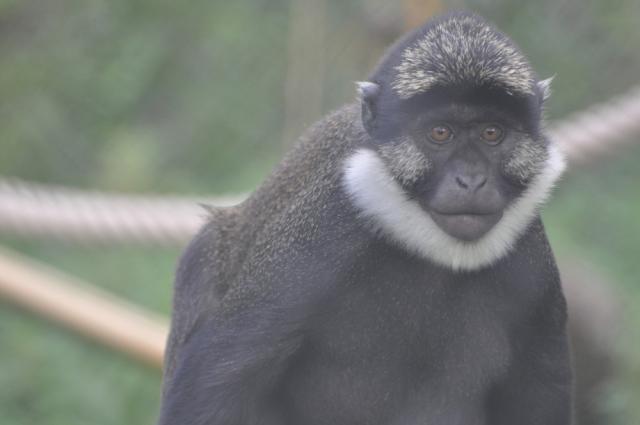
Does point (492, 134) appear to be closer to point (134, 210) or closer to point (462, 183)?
point (462, 183)

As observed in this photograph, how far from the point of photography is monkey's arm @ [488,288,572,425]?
4418 mm

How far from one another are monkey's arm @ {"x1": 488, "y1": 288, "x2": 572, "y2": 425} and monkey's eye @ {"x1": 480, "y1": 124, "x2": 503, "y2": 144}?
2.47 feet

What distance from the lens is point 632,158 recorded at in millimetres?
10156

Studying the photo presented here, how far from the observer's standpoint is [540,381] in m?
4.48

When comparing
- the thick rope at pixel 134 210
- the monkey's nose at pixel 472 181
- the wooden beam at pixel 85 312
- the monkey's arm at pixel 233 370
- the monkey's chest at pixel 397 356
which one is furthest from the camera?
the thick rope at pixel 134 210

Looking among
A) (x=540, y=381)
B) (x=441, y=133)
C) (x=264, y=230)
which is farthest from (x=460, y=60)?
(x=540, y=381)

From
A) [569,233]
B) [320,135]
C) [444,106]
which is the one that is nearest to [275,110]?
[569,233]

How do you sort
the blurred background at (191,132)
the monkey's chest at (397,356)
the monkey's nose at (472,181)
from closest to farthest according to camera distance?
the monkey's nose at (472,181) → the monkey's chest at (397,356) → the blurred background at (191,132)

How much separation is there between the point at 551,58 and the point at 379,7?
1.58 m

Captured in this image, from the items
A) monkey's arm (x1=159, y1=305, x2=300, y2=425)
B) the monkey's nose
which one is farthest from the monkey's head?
monkey's arm (x1=159, y1=305, x2=300, y2=425)

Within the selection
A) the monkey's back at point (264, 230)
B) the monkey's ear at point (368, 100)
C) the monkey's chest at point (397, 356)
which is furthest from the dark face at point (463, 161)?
the monkey's chest at point (397, 356)

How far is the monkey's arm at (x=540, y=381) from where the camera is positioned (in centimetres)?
442

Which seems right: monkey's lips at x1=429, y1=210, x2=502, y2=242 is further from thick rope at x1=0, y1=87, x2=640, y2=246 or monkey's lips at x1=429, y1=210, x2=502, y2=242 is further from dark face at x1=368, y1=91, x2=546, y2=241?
thick rope at x1=0, y1=87, x2=640, y2=246

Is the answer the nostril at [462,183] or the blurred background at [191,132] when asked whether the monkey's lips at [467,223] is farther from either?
the blurred background at [191,132]
